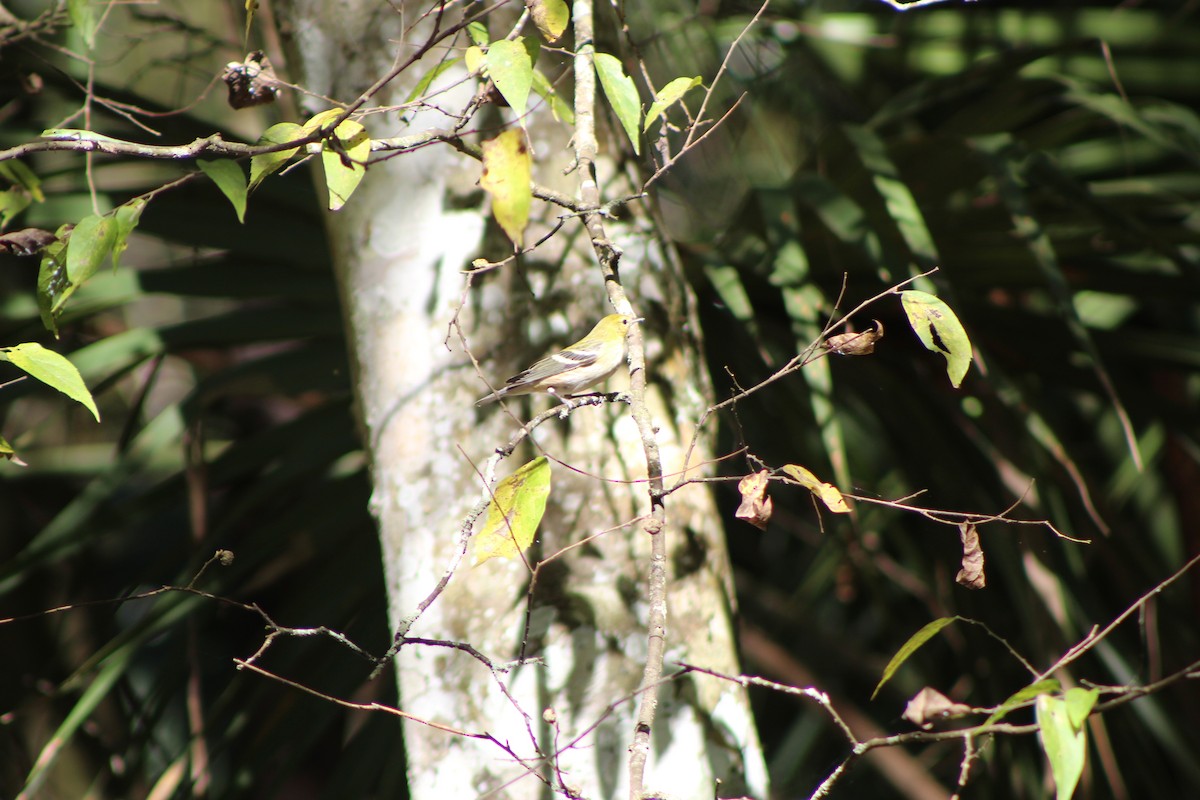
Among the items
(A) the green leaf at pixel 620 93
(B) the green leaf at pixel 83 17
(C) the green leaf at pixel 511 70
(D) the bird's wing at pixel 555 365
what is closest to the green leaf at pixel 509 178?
(C) the green leaf at pixel 511 70

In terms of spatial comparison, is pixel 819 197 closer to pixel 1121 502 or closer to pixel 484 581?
pixel 484 581

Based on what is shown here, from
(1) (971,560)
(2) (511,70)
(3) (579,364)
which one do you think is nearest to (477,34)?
(2) (511,70)

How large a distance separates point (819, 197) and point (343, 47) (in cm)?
76

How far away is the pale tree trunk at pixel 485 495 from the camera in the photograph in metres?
0.96

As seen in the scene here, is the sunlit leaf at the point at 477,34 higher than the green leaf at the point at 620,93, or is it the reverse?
the sunlit leaf at the point at 477,34

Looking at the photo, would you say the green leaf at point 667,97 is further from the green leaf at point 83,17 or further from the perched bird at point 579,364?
the green leaf at point 83,17

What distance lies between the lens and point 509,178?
30.5 inches

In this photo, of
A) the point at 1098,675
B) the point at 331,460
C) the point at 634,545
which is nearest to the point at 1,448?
the point at 634,545

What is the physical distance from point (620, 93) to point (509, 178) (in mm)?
200

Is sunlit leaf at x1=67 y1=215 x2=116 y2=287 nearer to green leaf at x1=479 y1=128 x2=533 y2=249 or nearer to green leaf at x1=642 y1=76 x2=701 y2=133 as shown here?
green leaf at x1=479 y1=128 x2=533 y2=249

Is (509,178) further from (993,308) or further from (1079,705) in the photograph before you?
(993,308)

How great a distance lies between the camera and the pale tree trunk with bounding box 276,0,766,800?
957 mm

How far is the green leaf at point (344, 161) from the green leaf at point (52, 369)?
0.29m

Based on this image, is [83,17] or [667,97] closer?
[667,97]
